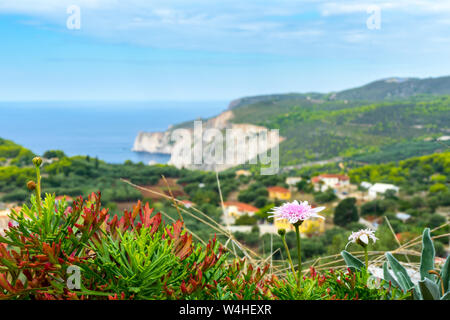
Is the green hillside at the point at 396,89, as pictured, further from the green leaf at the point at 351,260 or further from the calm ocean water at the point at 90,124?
the green leaf at the point at 351,260

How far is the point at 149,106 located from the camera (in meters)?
68.8

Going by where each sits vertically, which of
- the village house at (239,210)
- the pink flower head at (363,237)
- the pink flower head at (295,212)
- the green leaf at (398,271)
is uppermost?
the pink flower head at (295,212)

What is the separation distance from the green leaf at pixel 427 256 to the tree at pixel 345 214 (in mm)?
11794

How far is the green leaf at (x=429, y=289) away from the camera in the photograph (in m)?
0.91

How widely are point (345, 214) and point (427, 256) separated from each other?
39.3 ft

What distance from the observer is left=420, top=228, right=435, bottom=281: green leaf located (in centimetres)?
105

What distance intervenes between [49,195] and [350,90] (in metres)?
52.1

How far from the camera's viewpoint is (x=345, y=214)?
493 inches

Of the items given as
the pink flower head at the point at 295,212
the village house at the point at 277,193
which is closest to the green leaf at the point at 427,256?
the pink flower head at the point at 295,212

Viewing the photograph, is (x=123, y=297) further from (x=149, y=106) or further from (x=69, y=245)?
(x=149, y=106)

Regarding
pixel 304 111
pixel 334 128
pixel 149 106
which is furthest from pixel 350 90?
pixel 149 106

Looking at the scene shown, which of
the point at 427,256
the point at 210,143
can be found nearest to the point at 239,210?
the point at 427,256

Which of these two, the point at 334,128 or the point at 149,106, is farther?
the point at 149,106

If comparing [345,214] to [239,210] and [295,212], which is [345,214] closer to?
[239,210]
